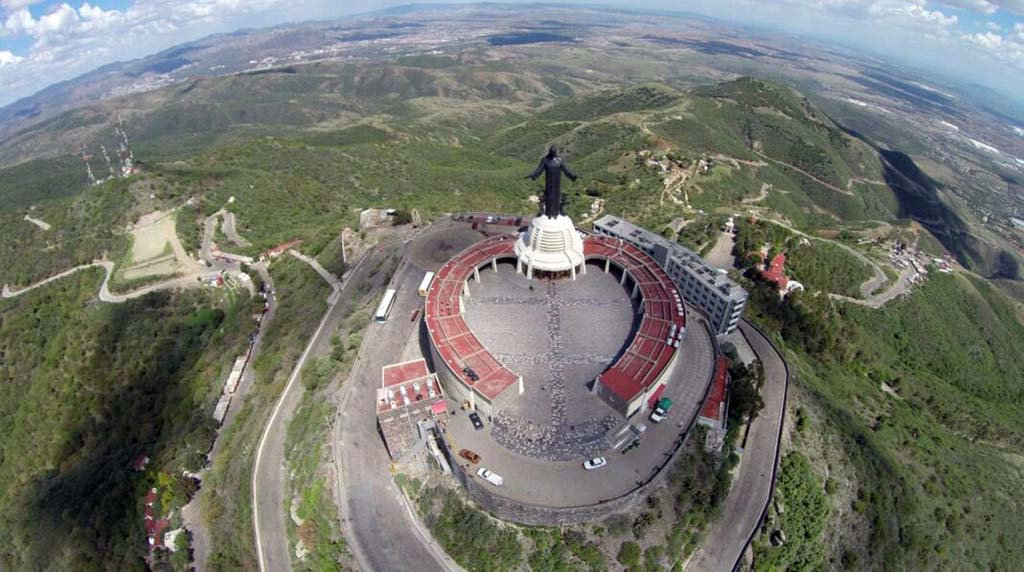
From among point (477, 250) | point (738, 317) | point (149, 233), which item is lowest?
point (149, 233)

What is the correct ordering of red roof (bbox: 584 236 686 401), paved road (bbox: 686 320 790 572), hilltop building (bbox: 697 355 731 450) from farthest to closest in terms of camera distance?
hilltop building (bbox: 697 355 731 450) < red roof (bbox: 584 236 686 401) < paved road (bbox: 686 320 790 572)

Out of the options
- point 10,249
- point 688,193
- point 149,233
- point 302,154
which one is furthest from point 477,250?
point 10,249

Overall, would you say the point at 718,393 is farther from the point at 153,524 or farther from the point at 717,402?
the point at 153,524

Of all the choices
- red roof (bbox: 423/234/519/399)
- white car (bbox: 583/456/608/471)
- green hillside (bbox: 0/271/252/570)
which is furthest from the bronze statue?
green hillside (bbox: 0/271/252/570)

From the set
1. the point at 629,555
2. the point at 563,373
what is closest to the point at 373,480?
the point at 563,373

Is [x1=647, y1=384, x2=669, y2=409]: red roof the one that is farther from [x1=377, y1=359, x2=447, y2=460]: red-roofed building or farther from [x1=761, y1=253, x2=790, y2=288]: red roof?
[x1=761, y1=253, x2=790, y2=288]: red roof

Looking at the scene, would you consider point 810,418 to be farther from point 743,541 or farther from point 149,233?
point 149,233
